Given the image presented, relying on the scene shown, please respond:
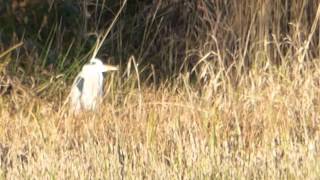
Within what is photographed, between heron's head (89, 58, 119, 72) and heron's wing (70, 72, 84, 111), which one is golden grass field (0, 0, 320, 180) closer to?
heron's wing (70, 72, 84, 111)

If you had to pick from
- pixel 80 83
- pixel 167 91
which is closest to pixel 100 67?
pixel 80 83

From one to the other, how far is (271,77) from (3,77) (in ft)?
6.57

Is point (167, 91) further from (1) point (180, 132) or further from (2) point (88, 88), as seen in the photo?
(1) point (180, 132)

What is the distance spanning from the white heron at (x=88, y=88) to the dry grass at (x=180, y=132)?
14cm

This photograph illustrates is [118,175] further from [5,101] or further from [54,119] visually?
[5,101]

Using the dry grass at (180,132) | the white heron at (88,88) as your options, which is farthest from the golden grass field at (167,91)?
the white heron at (88,88)

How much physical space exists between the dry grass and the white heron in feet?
0.45

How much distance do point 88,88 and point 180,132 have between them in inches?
47.8

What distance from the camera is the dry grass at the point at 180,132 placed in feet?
21.6

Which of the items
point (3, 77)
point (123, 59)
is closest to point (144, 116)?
point (3, 77)

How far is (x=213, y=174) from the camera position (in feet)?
21.4

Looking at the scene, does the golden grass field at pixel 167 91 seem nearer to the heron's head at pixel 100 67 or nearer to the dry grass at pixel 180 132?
the dry grass at pixel 180 132

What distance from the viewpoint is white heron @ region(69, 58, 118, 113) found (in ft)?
26.5

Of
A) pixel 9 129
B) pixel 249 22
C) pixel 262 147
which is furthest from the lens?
pixel 249 22
